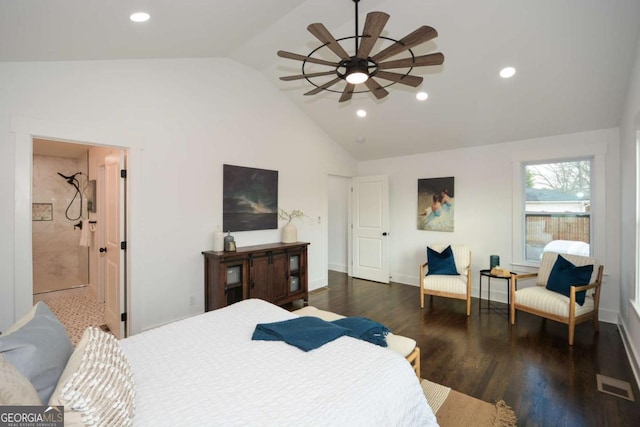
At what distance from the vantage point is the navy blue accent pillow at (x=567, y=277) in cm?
343

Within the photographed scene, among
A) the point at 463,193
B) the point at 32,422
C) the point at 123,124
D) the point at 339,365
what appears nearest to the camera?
the point at 32,422

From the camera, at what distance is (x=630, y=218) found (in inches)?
121

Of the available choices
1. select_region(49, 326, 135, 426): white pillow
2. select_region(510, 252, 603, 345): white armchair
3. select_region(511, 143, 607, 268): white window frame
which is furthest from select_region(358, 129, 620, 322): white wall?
select_region(49, 326, 135, 426): white pillow

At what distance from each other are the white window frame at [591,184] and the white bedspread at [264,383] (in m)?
3.81

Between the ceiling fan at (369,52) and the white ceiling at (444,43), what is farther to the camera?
the white ceiling at (444,43)

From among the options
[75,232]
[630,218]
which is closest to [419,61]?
[630,218]

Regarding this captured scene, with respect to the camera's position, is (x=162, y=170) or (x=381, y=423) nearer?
(x=381, y=423)

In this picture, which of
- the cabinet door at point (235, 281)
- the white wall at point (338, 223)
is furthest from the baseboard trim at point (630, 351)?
the white wall at point (338, 223)

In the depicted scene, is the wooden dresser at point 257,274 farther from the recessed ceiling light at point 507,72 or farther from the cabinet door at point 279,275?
the recessed ceiling light at point 507,72

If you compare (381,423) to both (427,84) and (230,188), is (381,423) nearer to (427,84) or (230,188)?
(230,188)

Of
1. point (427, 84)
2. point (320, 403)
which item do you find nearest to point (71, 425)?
point (320, 403)

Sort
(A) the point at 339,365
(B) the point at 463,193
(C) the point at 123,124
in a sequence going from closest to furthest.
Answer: (A) the point at 339,365, (C) the point at 123,124, (B) the point at 463,193

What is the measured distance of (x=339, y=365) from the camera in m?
1.57

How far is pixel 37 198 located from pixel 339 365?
249 inches
